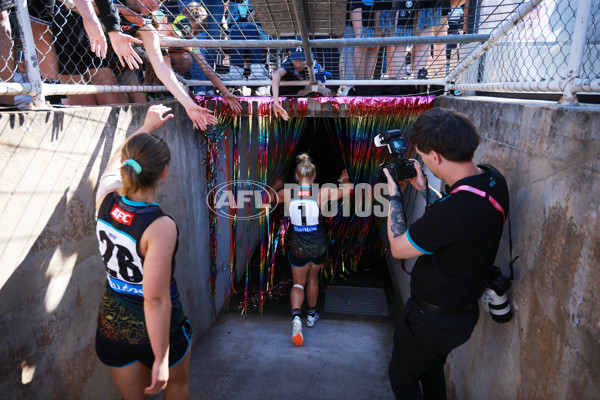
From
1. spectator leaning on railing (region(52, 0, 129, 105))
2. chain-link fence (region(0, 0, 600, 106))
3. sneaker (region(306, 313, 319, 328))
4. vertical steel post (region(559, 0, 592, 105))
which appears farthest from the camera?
sneaker (region(306, 313, 319, 328))

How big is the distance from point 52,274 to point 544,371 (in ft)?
8.07

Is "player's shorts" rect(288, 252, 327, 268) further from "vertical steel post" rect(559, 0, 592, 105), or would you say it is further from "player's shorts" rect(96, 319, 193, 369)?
"vertical steel post" rect(559, 0, 592, 105)

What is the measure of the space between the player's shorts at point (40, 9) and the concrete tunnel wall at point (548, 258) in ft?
9.20

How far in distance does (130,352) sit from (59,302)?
0.60m

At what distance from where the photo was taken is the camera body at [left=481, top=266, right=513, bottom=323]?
1806 mm

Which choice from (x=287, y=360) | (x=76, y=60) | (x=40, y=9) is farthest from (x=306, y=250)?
(x=40, y=9)

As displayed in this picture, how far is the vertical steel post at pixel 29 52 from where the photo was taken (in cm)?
191

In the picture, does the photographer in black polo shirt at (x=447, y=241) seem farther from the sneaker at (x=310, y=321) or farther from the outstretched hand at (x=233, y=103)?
the sneaker at (x=310, y=321)

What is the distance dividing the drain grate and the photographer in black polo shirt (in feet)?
8.98

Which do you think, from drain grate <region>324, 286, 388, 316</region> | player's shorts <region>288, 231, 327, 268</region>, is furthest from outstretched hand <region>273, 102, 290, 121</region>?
drain grate <region>324, 286, 388, 316</region>

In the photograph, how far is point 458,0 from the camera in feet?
14.0

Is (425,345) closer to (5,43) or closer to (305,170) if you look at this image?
(305,170)

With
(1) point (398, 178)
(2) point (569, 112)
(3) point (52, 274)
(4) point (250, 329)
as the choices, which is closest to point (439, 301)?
(1) point (398, 178)

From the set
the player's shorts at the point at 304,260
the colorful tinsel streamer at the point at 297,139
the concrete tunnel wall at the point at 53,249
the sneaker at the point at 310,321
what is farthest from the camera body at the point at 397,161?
the sneaker at the point at 310,321
